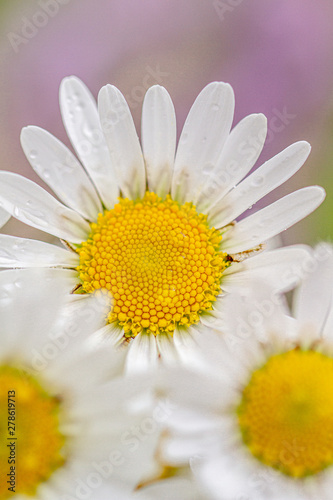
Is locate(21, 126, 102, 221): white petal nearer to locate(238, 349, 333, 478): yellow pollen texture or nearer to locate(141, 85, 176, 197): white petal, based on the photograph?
locate(141, 85, 176, 197): white petal

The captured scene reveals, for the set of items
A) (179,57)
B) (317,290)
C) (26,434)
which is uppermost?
(179,57)

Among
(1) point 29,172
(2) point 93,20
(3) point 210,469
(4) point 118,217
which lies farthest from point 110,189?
(2) point 93,20

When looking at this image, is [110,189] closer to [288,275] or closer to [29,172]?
[288,275]

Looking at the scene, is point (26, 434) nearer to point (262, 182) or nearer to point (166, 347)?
point (166, 347)

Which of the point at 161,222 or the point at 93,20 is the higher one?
the point at 93,20

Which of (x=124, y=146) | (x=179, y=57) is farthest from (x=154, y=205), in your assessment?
(x=179, y=57)

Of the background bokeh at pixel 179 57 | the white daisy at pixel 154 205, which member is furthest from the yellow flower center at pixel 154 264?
the background bokeh at pixel 179 57

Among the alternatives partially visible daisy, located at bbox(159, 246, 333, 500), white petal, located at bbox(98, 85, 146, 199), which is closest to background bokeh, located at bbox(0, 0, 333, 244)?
white petal, located at bbox(98, 85, 146, 199)

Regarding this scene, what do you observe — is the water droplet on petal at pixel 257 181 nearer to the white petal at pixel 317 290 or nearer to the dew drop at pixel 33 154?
the white petal at pixel 317 290
